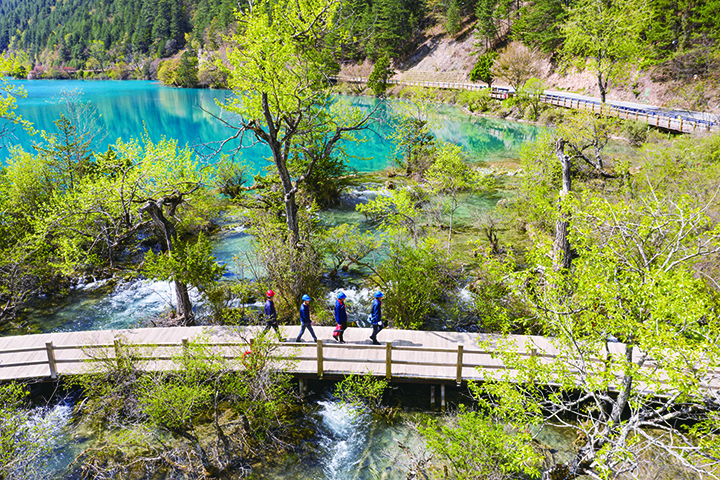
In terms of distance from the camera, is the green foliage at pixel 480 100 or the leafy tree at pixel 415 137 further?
the green foliage at pixel 480 100

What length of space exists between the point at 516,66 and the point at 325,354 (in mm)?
58635

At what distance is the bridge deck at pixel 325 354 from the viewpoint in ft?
37.7

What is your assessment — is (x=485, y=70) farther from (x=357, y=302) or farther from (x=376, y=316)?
(x=376, y=316)

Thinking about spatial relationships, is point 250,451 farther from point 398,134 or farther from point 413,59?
point 413,59

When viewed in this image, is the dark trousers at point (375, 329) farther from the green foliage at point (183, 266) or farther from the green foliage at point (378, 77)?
the green foliage at point (378, 77)

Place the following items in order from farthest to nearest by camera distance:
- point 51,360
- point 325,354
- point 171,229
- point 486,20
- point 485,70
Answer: point 486,20 < point 485,70 < point 171,229 < point 325,354 < point 51,360

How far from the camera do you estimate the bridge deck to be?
11492 mm

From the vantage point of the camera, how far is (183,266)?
13875mm

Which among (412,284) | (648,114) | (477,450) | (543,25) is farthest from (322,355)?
(543,25)

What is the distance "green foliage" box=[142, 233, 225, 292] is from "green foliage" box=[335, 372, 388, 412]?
19.3 ft

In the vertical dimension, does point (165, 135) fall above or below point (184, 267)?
above

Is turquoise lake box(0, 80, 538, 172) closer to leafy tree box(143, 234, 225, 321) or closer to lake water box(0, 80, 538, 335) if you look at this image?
lake water box(0, 80, 538, 335)

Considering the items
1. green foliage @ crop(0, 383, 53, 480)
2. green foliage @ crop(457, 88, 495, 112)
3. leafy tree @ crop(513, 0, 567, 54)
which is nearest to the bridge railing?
green foliage @ crop(0, 383, 53, 480)

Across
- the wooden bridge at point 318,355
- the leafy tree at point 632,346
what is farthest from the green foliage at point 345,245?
the leafy tree at point 632,346
